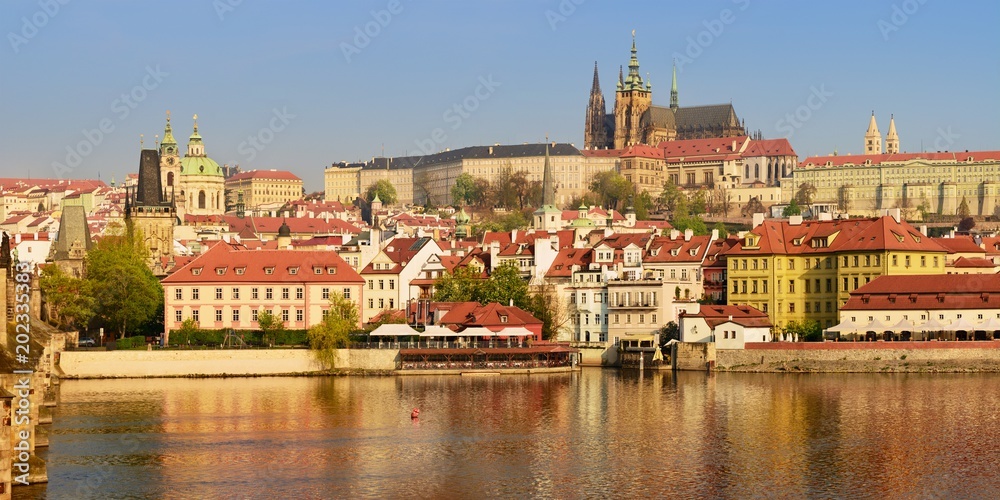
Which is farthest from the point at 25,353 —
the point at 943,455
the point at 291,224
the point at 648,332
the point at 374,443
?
the point at 291,224

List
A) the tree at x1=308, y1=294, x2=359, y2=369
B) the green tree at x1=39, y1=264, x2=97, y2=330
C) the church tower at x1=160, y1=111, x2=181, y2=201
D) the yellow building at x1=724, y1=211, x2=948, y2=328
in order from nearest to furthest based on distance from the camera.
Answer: the tree at x1=308, y1=294, x2=359, y2=369
the green tree at x1=39, y1=264, x2=97, y2=330
the yellow building at x1=724, y1=211, x2=948, y2=328
the church tower at x1=160, y1=111, x2=181, y2=201

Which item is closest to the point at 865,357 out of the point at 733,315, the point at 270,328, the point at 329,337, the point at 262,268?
the point at 733,315

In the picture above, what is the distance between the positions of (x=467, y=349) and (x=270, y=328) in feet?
37.3

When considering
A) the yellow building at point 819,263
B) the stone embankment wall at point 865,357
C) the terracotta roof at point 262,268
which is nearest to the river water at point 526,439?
the stone embankment wall at point 865,357

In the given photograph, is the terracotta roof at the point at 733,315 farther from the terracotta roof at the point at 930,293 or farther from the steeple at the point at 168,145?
the steeple at the point at 168,145

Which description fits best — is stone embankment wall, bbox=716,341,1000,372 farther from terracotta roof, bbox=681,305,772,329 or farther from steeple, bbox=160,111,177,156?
steeple, bbox=160,111,177,156

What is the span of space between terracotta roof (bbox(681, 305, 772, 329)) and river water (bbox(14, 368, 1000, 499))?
8.10 meters

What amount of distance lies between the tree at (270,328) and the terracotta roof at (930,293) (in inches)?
1188

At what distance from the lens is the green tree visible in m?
86.9

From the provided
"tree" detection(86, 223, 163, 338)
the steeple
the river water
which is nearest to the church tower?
the steeple

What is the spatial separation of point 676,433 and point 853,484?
1093cm

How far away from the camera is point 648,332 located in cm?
8806

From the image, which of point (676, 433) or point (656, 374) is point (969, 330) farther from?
point (676, 433)

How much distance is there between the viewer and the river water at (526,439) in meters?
43.6
